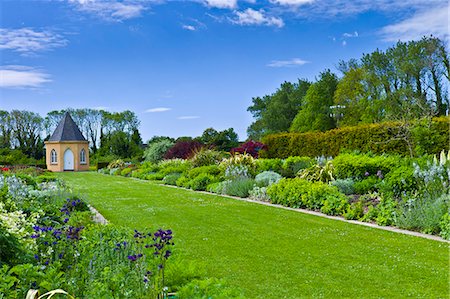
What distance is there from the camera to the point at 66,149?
36.4m

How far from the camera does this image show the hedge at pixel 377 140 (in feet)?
41.4

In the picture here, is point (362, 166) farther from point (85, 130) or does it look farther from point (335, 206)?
point (85, 130)

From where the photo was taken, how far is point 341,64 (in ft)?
107

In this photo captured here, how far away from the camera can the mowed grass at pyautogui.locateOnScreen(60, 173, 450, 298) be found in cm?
429

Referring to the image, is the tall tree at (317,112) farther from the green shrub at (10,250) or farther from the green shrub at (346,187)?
the green shrub at (10,250)

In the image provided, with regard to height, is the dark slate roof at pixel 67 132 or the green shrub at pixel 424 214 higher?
the dark slate roof at pixel 67 132

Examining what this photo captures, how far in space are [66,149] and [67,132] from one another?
1.41 metres

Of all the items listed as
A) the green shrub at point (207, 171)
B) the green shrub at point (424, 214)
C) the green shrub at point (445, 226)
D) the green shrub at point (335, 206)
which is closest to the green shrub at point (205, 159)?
the green shrub at point (207, 171)

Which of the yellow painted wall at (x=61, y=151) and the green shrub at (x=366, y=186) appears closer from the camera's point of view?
the green shrub at (x=366, y=186)

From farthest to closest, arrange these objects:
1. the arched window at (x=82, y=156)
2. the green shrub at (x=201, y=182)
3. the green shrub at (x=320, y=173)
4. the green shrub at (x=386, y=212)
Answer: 1. the arched window at (x=82, y=156)
2. the green shrub at (x=201, y=182)
3. the green shrub at (x=320, y=173)
4. the green shrub at (x=386, y=212)

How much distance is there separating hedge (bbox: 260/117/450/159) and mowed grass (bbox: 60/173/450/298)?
5912 mm

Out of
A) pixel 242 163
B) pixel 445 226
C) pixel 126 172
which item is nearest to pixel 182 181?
pixel 242 163

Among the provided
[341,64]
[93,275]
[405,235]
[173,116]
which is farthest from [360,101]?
[93,275]

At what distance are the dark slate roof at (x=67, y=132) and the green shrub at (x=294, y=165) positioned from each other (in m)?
26.0
